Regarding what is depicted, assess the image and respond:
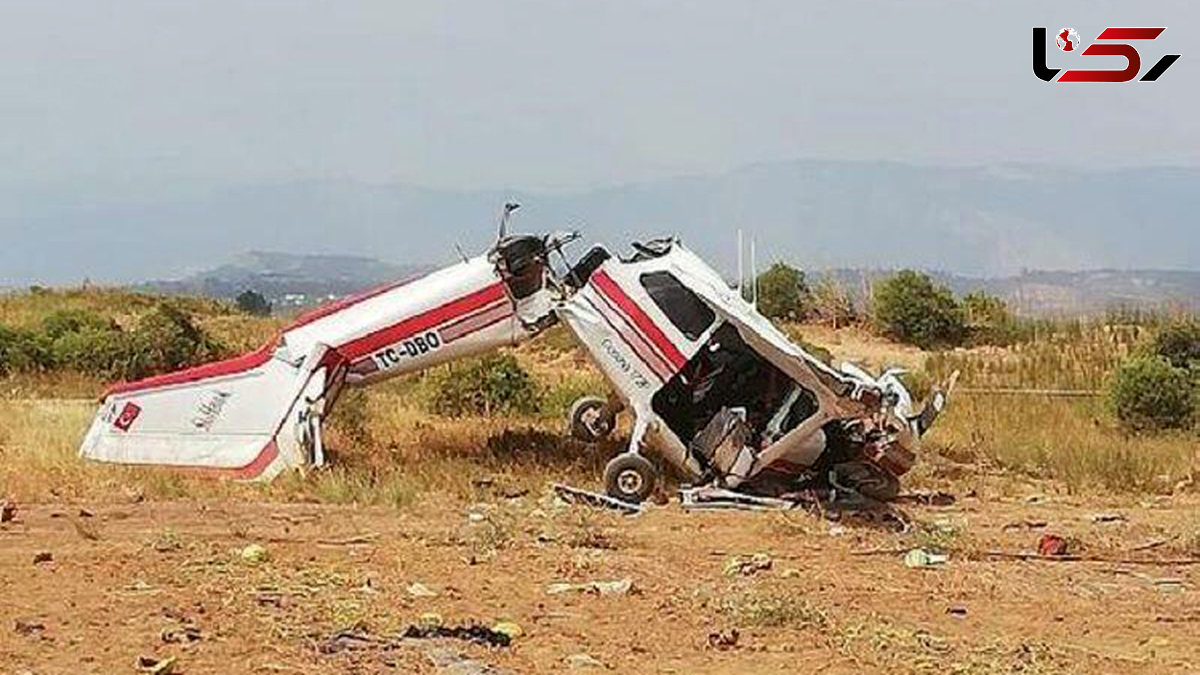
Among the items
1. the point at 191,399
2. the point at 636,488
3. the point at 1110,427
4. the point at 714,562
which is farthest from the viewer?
the point at 1110,427

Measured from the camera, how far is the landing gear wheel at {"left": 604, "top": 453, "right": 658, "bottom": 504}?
1266 centimetres

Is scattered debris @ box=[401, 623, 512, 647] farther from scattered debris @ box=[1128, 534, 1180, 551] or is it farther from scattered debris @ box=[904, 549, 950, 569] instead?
→ scattered debris @ box=[1128, 534, 1180, 551]

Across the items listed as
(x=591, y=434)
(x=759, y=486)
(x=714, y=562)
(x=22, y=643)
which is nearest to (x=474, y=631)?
(x=22, y=643)

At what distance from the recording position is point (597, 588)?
29.3ft

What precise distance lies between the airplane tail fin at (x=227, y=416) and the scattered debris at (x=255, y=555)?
12.2ft

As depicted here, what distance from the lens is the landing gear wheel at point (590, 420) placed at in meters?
15.4

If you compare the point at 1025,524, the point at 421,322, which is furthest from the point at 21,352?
the point at 1025,524

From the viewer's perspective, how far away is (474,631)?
773 centimetres

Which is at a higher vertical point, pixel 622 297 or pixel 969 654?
pixel 622 297

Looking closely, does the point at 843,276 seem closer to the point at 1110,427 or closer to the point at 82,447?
the point at 1110,427

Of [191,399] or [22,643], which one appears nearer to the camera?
[22,643]

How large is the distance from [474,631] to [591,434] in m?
7.69

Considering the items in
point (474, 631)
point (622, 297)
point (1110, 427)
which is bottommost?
point (1110, 427)

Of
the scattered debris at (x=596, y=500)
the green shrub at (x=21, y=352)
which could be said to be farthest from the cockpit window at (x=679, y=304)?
the green shrub at (x=21, y=352)
